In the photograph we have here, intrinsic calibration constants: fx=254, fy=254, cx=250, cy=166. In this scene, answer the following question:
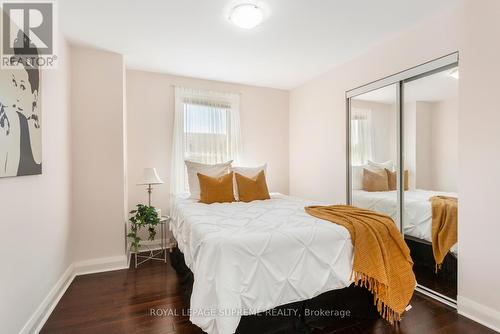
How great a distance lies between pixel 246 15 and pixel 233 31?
0.41m

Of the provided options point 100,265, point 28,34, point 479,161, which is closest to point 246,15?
point 28,34

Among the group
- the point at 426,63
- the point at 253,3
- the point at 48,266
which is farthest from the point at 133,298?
the point at 426,63

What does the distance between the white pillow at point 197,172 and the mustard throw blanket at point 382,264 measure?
1.77 metres

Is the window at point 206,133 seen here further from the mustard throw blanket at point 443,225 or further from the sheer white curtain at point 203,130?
the mustard throw blanket at point 443,225

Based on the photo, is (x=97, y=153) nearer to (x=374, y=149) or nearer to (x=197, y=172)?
(x=197, y=172)

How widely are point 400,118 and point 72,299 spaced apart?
359 centimetres

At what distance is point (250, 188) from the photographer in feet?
10.4

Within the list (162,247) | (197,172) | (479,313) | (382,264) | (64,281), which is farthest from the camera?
(162,247)

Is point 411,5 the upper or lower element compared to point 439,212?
upper

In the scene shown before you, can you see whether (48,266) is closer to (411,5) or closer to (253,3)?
(253,3)

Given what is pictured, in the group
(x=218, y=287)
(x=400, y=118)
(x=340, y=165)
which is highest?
(x=400, y=118)

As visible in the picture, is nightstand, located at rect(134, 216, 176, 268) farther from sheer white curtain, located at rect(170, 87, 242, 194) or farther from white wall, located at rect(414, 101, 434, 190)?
white wall, located at rect(414, 101, 434, 190)

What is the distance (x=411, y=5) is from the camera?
2119mm

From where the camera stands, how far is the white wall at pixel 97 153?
2.83m
